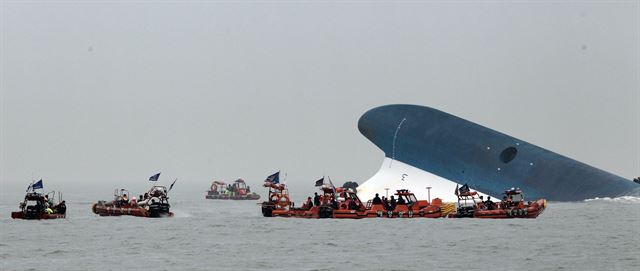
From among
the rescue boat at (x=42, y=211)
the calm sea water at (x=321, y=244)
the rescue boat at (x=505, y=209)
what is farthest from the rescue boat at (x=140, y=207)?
the rescue boat at (x=505, y=209)

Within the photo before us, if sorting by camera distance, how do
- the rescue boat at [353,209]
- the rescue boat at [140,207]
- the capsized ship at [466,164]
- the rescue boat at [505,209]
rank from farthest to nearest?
1. the capsized ship at [466,164]
2. the rescue boat at [140,207]
3. the rescue boat at [505,209]
4. the rescue boat at [353,209]

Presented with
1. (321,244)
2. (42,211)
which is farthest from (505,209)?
(42,211)

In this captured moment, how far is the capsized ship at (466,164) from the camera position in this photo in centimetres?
10844

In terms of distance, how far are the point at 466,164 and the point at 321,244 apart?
4839cm

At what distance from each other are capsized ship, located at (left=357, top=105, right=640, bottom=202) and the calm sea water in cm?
1688

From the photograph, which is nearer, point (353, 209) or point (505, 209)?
point (353, 209)

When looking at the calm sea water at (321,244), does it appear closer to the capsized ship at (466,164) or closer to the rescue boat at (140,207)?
the rescue boat at (140,207)

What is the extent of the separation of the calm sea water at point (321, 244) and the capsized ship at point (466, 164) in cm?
1688

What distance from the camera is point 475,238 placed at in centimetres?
6888

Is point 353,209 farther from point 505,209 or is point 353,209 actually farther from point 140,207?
point 140,207

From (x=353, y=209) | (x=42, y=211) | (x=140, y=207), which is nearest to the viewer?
(x=42, y=211)

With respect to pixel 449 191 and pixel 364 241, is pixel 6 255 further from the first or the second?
pixel 449 191

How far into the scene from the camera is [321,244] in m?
64.8

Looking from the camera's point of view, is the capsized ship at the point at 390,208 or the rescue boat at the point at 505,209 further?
the rescue boat at the point at 505,209
